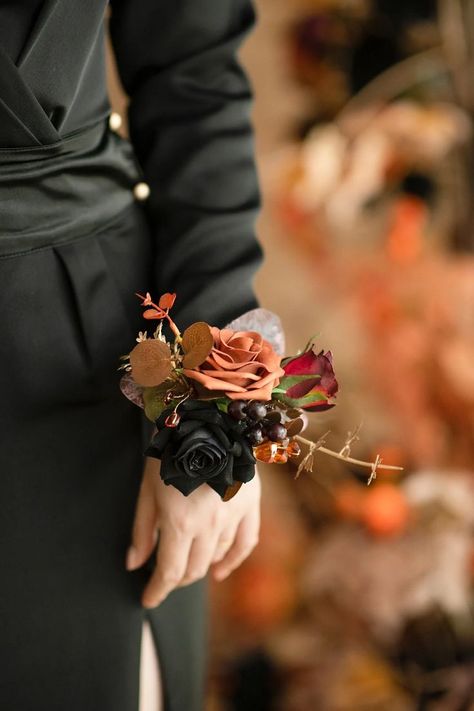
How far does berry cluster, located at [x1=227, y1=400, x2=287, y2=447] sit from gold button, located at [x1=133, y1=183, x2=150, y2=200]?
0.27m

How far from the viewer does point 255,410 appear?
0.62 metres

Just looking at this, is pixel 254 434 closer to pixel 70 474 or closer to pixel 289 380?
pixel 289 380

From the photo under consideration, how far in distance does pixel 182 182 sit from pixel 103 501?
0.30 metres

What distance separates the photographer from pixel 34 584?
2.35 feet

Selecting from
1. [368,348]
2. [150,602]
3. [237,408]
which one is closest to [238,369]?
[237,408]

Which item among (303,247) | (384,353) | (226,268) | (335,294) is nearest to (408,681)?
(384,353)

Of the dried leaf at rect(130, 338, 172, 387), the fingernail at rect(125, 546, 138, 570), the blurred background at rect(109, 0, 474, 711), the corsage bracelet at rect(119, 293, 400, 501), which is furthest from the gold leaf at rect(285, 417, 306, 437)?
the blurred background at rect(109, 0, 474, 711)

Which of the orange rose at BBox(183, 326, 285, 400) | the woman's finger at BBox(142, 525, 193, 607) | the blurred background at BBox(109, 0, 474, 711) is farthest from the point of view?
the blurred background at BBox(109, 0, 474, 711)

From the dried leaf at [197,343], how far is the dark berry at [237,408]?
4cm

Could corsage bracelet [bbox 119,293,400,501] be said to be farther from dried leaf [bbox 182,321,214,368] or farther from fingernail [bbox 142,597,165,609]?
fingernail [bbox 142,597,165,609]

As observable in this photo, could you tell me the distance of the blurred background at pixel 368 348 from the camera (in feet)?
4.79

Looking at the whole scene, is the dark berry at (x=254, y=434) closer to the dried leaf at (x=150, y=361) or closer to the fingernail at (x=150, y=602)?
the dried leaf at (x=150, y=361)

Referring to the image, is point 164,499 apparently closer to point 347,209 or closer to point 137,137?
point 137,137

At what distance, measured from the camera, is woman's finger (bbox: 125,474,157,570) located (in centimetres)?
73
